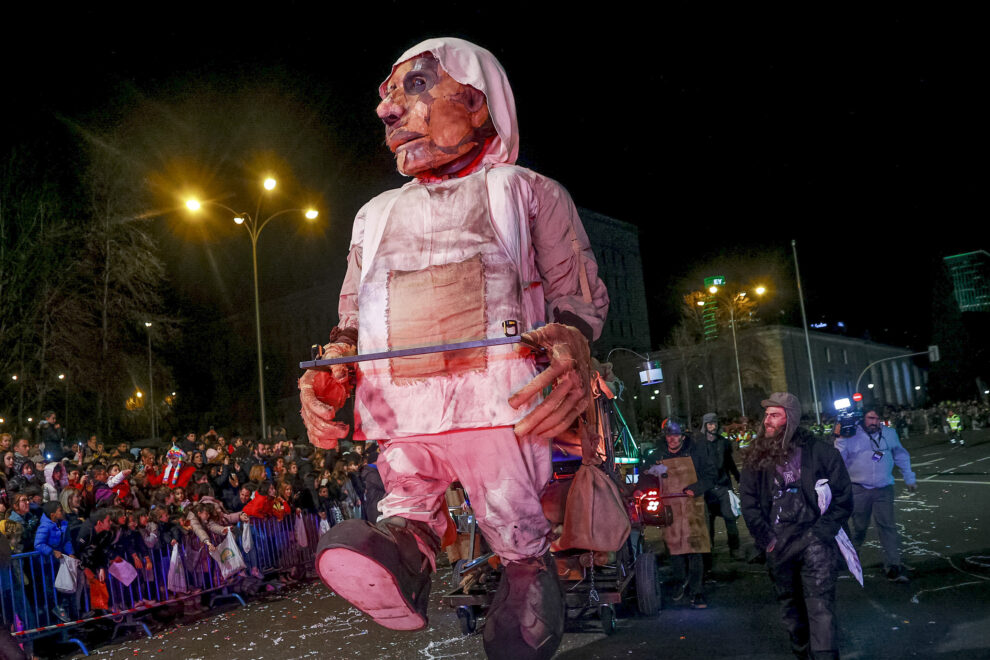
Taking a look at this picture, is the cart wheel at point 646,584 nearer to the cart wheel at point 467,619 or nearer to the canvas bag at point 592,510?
the cart wheel at point 467,619

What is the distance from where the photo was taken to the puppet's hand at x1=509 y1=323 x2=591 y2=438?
7.02 feet

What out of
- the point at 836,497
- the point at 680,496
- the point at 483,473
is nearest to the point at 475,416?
the point at 483,473

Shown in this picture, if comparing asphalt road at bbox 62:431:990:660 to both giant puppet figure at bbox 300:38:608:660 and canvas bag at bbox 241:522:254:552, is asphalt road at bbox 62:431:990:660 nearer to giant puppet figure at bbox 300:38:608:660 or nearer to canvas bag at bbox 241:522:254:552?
canvas bag at bbox 241:522:254:552

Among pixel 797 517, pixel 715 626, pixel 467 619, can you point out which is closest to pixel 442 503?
pixel 797 517

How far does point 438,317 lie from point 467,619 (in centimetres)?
515

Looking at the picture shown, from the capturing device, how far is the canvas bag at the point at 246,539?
10.6 m

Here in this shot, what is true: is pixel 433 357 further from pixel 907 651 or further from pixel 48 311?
pixel 48 311

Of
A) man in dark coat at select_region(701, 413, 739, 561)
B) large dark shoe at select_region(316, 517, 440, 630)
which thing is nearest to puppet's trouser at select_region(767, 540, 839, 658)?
large dark shoe at select_region(316, 517, 440, 630)

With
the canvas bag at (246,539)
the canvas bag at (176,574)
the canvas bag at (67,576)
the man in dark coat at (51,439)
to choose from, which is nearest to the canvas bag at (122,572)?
the canvas bag at (67,576)

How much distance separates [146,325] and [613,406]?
2225 centimetres

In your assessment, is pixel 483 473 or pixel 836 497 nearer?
pixel 483 473

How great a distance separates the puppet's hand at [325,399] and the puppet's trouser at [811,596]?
12.7 feet

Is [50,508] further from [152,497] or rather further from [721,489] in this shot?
[721,489]

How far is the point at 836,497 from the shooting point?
5.30 meters
